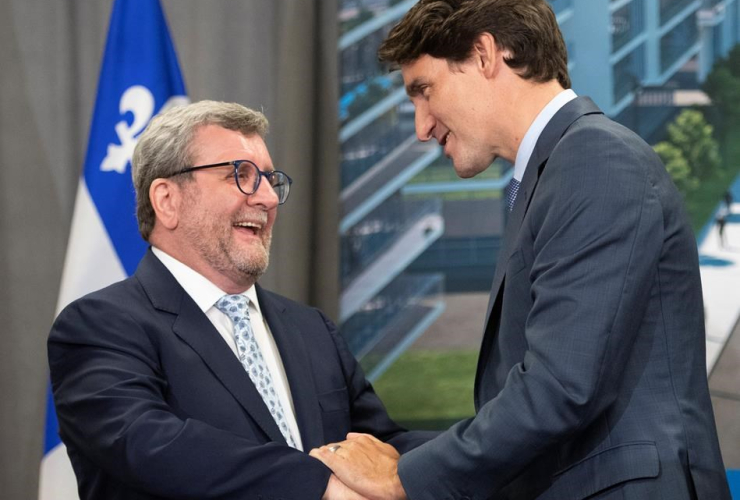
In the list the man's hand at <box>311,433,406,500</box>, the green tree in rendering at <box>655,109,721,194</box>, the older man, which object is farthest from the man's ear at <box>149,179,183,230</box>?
the green tree in rendering at <box>655,109,721,194</box>

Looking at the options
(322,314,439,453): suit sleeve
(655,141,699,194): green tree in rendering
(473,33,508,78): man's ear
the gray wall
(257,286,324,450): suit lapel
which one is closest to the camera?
(473,33,508,78): man's ear

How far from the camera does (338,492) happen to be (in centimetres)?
187

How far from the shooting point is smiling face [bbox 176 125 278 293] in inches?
85.4

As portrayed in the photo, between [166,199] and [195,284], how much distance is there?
22cm

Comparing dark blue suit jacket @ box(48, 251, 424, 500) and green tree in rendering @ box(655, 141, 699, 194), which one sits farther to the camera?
green tree in rendering @ box(655, 141, 699, 194)

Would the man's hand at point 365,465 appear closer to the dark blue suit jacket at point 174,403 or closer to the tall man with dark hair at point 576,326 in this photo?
the dark blue suit jacket at point 174,403

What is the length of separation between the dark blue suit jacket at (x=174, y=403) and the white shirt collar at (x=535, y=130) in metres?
0.73

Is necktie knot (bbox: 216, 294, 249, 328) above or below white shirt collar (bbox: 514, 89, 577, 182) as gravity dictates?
below

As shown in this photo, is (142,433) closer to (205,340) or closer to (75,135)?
(205,340)

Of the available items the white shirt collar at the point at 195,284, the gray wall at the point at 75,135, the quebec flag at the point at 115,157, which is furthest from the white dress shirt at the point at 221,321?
the gray wall at the point at 75,135

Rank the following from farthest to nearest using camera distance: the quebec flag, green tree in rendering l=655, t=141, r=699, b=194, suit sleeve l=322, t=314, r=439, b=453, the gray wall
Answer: green tree in rendering l=655, t=141, r=699, b=194
the gray wall
the quebec flag
suit sleeve l=322, t=314, r=439, b=453

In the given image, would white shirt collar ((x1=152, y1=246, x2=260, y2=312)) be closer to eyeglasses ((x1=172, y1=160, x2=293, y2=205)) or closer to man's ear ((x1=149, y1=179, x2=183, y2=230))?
man's ear ((x1=149, y1=179, x2=183, y2=230))

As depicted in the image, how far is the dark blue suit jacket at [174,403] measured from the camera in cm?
179

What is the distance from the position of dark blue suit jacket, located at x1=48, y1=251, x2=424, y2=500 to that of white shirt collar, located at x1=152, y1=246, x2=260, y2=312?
0.04 metres
